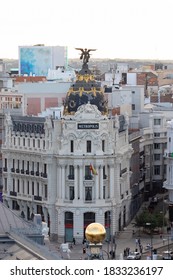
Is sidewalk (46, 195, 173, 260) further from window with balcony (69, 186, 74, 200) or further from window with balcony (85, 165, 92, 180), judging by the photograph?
window with balcony (85, 165, 92, 180)

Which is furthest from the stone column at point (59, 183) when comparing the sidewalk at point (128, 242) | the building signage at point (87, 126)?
the sidewalk at point (128, 242)

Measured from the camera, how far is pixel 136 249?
57.8m

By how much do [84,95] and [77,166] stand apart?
353 cm

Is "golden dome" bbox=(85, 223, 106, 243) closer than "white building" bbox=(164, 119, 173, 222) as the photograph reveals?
Yes

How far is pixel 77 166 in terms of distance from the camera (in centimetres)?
6156

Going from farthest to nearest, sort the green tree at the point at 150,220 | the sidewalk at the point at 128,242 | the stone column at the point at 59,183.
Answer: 1. the green tree at the point at 150,220
2. the stone column at the point at 59,183
3. the sidewalk at the point at 128,242

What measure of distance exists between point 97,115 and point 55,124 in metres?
2.47

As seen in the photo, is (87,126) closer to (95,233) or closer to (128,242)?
(128,242)

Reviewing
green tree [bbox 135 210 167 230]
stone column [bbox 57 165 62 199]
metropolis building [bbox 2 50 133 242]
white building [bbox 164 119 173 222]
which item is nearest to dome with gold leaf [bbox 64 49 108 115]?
metropolis building [bbox 2 50 133 242]

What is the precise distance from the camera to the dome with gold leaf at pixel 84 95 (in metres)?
61.9

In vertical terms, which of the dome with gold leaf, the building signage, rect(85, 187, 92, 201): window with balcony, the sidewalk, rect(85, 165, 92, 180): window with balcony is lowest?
the sidewalk

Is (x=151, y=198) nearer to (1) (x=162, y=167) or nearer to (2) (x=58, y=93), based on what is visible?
(1) (x=162, y=167)

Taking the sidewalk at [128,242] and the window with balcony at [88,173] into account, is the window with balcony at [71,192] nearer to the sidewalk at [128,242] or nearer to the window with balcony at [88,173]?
the window with balcony at [88,173]

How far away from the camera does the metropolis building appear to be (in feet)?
202
